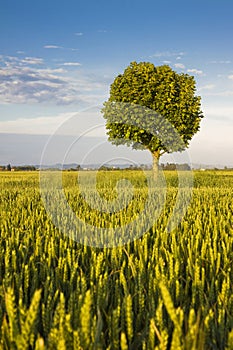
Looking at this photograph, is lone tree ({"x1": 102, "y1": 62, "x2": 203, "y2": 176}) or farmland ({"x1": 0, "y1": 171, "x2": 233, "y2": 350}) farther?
lone tree ({"x1": 102, "y1": 62, "x2": 203, "y2": 176})

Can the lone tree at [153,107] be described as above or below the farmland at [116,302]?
above

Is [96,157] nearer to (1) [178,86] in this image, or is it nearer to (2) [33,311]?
(2) [33,311]

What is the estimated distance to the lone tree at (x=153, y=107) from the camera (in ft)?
57.8

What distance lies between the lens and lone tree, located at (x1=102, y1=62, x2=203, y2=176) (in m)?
17.6

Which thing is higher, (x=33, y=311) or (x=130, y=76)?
(x=130, y=76)

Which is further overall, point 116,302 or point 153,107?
point 153,107

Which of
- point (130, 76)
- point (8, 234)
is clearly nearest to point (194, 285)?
point (8, 234)

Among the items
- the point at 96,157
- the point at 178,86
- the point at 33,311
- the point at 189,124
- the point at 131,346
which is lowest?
the point at 131,346

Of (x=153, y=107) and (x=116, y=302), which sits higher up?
(x=153, y=107)

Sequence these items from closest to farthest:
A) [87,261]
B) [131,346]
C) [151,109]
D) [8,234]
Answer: [131,346] < [87,261] < [8,234] < [151,109]

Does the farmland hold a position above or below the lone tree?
below

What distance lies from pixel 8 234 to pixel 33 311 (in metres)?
2.80

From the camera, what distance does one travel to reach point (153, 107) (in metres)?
17.6

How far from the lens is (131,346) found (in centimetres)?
157
